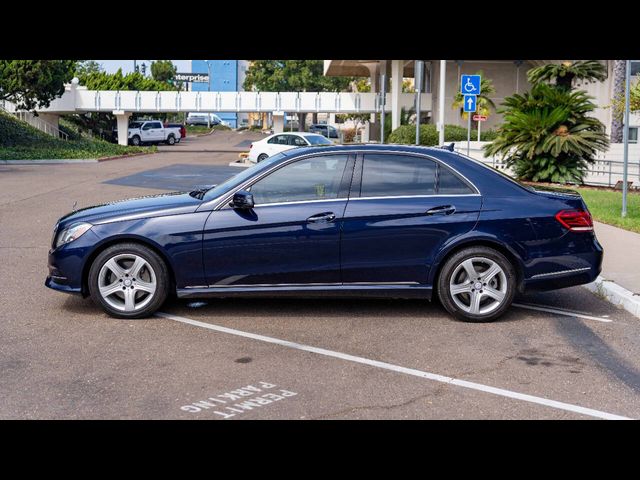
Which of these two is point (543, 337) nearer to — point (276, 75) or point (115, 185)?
point (115, 185)

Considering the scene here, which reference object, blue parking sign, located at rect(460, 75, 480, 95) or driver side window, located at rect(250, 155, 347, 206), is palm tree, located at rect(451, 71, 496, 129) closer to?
blue parking sign, located at rect(460, 75, 480, 95)

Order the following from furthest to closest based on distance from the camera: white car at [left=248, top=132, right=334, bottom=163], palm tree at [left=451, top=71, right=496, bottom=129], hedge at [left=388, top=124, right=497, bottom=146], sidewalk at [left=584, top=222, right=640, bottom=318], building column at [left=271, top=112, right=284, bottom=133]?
building column at [left=271, top=112, right=284, bottom=133] < palm tree at [left=451, top=71, right=496, bottom=129] < hedge at [left=388, top=124, right=497, bottom=146] < white car at [left=248, top=132, right=334, bottom=163] < sidewalk at [left=584, top=222, right=640, bottom=318]

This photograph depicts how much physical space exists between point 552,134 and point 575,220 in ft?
44.6

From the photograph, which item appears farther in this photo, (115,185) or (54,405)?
(115,185)

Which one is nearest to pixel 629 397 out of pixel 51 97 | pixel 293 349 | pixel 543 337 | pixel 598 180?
pixel 543 337

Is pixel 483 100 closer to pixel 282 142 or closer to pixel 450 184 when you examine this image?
pixel 282 142

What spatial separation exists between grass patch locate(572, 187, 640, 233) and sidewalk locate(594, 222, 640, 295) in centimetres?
24

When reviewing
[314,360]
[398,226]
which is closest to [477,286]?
[398,226]

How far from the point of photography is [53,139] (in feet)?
155

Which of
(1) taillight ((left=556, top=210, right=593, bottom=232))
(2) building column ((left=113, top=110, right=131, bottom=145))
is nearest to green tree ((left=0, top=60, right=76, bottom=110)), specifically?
(2) building column ((left=113, top=110, right=131, bottom=145))

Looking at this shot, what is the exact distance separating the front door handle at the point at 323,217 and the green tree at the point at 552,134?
548 inches

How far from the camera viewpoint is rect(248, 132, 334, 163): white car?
3184 cm
